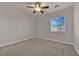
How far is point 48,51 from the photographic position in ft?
5.23

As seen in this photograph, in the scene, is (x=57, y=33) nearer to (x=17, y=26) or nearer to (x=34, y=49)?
(x=17, y=26)

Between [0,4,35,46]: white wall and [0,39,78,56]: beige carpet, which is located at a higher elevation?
[0,4,35,46]: white wall

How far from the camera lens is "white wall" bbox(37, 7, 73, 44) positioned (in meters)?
1.05

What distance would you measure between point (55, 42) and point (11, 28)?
1.83 ft

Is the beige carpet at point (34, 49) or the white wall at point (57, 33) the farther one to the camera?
the beige carpet at point (34, 49)

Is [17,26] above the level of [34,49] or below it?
above

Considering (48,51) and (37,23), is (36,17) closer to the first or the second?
(37,23)

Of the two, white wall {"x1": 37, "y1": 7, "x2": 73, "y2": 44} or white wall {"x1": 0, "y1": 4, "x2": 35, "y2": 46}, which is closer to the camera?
white wall {"x1": 37, "y1": 7, "x2": 73, "y2": 44}

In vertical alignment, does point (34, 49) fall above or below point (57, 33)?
below

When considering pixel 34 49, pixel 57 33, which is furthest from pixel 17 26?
pixel 34 49

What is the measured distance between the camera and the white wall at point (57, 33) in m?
1.05

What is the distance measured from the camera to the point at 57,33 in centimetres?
110

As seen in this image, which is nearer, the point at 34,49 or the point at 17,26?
the point at 17,26

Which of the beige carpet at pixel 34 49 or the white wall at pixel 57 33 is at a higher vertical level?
the white wall at pixel 57 33
